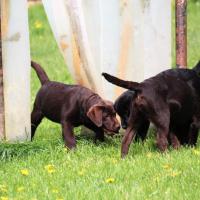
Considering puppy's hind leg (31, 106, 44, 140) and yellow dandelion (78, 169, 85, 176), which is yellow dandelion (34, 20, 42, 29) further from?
yellow dandelion (78, 169, 85, 176)

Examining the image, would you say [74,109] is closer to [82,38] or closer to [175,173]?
[82,38]

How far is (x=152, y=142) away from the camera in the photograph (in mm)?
7809

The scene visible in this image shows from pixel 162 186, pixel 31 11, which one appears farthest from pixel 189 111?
pixel 31 11

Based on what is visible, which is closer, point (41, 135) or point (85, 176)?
point (85, 176)

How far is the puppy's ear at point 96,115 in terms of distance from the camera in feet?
24.7

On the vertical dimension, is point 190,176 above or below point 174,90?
below

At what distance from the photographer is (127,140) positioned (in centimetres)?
724

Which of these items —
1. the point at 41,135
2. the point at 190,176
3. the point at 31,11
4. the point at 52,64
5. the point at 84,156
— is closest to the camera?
the point at 190,176

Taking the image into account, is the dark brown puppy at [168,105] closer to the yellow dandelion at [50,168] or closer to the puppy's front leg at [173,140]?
the puppy's front leg at [173,140]

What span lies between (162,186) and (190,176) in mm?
320

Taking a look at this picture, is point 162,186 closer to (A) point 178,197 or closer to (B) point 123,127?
(A) point 178,197

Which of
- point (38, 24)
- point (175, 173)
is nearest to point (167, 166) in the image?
point (175, 173)

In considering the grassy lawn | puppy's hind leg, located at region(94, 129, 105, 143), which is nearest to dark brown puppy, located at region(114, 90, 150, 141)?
the grassy lawn

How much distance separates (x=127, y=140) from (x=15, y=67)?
4.79ft
